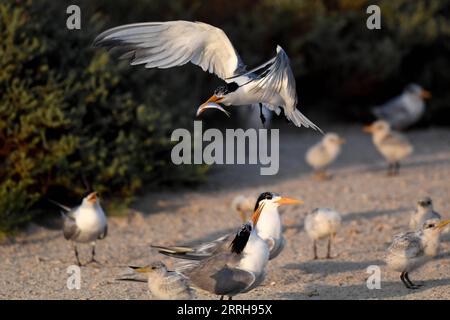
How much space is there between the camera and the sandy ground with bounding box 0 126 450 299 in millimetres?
5648

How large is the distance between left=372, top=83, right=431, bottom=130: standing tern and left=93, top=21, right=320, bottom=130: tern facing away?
6.30 m

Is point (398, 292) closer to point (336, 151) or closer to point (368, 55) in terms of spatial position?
point (336, 151)

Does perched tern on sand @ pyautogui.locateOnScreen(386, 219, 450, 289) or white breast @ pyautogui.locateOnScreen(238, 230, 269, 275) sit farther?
perched tern on sand @ pyautogui.locateOnScreen(386, 219, 450, 289)

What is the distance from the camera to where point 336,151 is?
9406mm

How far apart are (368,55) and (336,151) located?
299 cm

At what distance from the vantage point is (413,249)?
18.0 ft

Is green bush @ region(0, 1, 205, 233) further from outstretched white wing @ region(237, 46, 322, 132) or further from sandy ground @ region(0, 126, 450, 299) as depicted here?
outstretched white wing @ region(237, 46, 322, 132)

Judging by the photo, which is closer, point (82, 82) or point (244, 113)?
point (82, 82)

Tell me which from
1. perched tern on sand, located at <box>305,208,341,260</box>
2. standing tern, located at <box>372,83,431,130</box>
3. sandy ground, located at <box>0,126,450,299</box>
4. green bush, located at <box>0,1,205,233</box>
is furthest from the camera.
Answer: standing tern, located at <box>372,83,431,130</box>

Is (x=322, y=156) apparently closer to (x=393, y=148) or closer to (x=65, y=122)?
(x=393, y=148)

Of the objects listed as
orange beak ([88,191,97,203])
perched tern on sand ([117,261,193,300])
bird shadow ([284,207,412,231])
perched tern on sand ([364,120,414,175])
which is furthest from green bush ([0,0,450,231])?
perched tern on sand ([117,261,193,300])

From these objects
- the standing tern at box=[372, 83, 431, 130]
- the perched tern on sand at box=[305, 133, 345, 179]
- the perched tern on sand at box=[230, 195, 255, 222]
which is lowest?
the perched tern on sand at box=[230, 195, 255, 222]

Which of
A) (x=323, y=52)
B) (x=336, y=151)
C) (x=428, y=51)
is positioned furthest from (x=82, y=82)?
(x=428, y=51)

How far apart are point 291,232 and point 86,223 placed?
1.86 m
